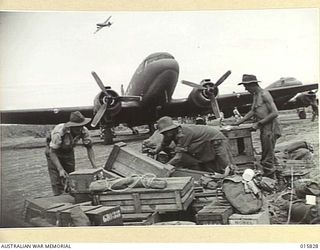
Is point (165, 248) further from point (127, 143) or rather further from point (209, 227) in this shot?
point (127, 143)

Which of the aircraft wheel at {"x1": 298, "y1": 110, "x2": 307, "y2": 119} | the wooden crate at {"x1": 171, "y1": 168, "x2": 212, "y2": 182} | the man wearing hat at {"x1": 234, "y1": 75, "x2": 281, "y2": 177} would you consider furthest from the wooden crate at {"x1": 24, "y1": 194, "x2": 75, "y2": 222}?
the aircraft wheel at {"x1": 298, "y1": 110, "x2": 307, "y2": 119}

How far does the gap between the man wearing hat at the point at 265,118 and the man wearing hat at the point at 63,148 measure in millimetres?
513

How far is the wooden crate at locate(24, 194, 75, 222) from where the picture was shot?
148 centimetres

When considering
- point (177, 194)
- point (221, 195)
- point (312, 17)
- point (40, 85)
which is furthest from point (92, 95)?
point (312, 17)

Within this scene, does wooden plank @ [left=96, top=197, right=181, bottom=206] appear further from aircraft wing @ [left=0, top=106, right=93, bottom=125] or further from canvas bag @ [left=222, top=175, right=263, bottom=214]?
aircraft wing @ [left=0, top=106, right=93, bottom=125]

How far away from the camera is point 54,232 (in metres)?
1.47

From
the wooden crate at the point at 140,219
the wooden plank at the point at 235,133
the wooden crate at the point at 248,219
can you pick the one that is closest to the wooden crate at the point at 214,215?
the wooden crate at the point at 248,219

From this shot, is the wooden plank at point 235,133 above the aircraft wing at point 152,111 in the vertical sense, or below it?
below

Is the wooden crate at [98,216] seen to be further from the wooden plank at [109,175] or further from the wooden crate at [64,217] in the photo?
the wooden plank at [109,175]

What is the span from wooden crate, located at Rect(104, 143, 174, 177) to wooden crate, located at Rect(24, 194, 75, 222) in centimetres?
16

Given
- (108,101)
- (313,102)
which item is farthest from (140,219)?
(313,102)

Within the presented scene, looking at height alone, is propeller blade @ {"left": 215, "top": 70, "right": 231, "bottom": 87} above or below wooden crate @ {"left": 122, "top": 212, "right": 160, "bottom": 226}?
above

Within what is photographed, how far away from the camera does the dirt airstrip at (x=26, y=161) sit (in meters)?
1.50

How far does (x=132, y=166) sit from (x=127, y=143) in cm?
7
